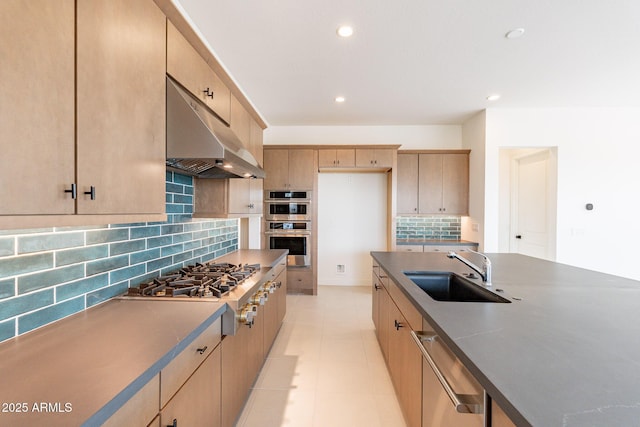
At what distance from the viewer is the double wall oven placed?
428 cm

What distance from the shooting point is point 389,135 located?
4695 millimetres

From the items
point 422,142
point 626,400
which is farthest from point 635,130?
point 626,400

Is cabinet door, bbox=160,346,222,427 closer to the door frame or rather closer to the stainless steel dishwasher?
the stainless steel dishwasher

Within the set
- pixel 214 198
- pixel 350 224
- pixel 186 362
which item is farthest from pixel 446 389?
pixel 350 224

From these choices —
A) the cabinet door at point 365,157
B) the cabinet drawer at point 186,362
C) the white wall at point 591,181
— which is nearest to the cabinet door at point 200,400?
the cabinet drawer at point 186,362

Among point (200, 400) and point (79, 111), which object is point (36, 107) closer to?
point (79, 111)

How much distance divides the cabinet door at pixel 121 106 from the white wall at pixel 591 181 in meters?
4.13

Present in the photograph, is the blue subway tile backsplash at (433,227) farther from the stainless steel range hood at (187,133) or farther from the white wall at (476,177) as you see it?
the stainless steel range hood at (187,133)

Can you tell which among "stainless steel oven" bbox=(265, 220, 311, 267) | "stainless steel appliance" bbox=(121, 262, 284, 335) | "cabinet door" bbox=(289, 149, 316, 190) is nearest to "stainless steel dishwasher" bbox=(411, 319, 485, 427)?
"stainless steel appliance" bbox=(121, 262, 284, 335)

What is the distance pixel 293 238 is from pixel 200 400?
3.17 m

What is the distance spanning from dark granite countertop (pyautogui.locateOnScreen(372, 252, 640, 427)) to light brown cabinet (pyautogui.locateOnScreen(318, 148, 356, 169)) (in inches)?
111

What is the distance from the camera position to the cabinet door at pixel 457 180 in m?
4.41

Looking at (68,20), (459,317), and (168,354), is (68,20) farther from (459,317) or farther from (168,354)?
(459,317)

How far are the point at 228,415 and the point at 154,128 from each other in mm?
1567
